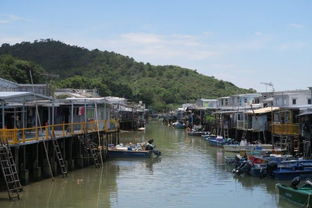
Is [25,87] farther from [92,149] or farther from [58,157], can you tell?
[58,157]

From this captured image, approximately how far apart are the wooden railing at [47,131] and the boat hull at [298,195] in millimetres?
15736

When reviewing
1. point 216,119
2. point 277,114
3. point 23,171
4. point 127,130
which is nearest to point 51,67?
point 127,130

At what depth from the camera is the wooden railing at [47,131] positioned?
29078 millimetres

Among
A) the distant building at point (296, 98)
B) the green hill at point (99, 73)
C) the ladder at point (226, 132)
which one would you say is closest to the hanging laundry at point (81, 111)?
the distant building at point (296, 98)

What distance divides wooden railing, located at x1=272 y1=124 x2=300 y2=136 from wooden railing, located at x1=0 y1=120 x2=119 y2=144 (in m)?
16.5

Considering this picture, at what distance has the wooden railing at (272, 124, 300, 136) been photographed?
4394 cm

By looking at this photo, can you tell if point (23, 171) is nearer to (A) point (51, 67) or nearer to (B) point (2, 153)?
(B) point (2, 153)

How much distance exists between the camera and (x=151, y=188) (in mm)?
32531

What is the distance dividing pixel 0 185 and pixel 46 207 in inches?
160

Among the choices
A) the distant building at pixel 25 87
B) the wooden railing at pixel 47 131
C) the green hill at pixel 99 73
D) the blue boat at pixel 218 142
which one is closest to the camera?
the wooden railing at pixel 47 131

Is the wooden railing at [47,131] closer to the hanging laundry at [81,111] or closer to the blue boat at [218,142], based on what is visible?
the hanging laundry at [81,111]

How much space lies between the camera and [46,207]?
27.0 m

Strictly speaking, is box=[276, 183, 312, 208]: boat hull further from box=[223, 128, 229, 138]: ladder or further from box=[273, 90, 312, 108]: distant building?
box=[223, 128, 229, 138]: ladder

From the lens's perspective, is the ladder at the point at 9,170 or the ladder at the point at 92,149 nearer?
the ladder at the point at 9,170
